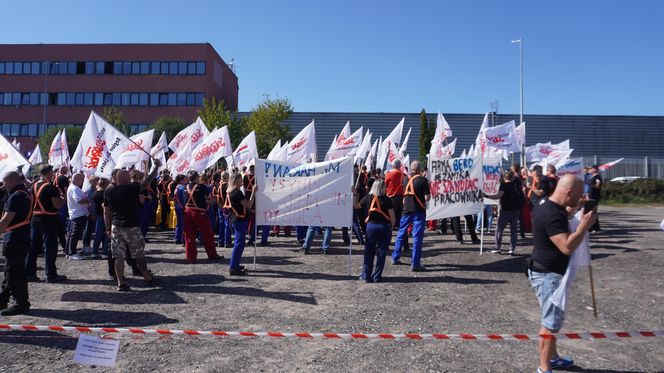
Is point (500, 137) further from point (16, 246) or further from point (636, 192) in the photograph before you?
point (636, 192)

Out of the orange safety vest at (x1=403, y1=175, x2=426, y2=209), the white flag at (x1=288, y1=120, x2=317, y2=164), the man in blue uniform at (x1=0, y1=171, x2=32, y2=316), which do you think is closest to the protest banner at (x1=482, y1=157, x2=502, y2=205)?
the orange safety vest at (x1=403, y1=175, x2=426, y2=209)

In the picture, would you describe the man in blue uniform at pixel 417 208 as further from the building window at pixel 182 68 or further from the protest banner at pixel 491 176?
the building window at pixel 182 68

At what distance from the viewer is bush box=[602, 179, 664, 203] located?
118 ft

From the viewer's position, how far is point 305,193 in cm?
962

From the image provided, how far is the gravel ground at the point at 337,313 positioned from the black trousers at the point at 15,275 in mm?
339

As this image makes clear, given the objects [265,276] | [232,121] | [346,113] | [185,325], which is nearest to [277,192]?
[265,276]

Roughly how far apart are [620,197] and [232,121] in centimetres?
3139

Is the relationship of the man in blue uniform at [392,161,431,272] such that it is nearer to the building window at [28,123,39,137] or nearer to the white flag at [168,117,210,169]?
the white flag at [168,117,210,169]

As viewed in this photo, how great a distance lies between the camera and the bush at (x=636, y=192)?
35.9 meters

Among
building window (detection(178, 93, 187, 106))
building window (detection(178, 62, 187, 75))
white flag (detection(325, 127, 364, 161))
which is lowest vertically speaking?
white flag (detection(325, 127, 364, 161))

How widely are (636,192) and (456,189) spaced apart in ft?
107

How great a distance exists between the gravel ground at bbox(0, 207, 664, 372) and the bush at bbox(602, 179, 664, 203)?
2885 cm

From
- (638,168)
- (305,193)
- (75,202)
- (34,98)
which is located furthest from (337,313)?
(34,98)

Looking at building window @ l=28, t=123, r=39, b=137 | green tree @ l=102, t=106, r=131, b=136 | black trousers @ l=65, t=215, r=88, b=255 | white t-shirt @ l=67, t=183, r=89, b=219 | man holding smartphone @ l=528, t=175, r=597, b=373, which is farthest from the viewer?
building window @ l=28, t=123, r=39, b=137
